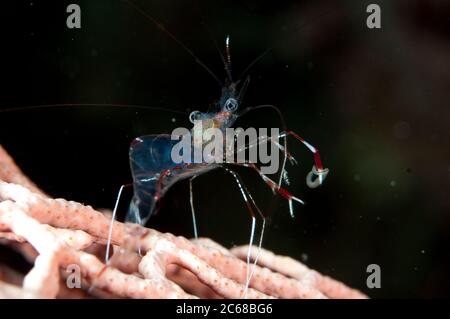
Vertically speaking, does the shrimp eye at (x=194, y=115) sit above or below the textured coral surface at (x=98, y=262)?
above

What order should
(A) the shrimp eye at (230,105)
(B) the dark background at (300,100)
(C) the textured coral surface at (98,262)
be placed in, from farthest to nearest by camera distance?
(B) the dark background at (300,100)
(A) the shrimp eye at (230,105)
(C) the textured coral surface at (98,262)

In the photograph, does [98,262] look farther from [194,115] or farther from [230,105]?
[230,105]

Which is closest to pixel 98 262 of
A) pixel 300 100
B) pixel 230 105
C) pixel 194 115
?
pixel 194 115

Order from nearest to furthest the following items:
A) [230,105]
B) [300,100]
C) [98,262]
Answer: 1. [98,262]
2. [230,105]
3. [300,100]

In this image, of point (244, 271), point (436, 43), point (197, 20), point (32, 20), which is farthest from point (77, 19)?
point (436, 43)

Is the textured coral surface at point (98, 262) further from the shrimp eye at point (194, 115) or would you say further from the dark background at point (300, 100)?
the dark background at point (300, 100)

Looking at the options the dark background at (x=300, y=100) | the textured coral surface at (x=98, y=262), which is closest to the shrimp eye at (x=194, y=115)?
the textured coral surface at (x=98, y=262)
